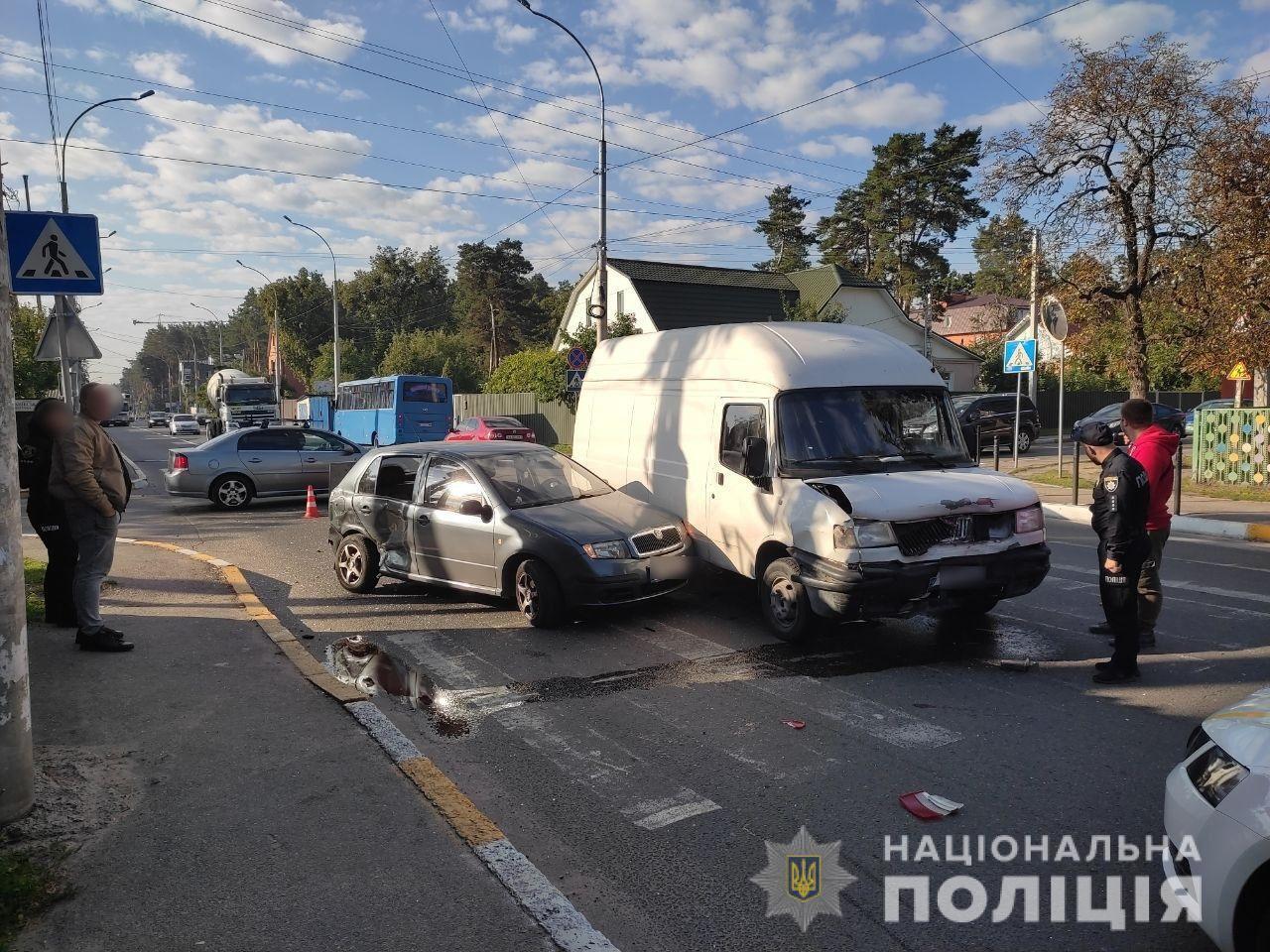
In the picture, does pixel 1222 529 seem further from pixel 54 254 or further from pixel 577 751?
pixel 54 254

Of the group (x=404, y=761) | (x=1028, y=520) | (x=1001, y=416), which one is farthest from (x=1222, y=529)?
(x=1001, y=416)

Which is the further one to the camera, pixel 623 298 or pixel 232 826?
pixel 623 298

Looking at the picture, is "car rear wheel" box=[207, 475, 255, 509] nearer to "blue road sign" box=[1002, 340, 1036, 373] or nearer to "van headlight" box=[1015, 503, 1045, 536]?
"van headlight" box=[1015, 503, 1045, 536]

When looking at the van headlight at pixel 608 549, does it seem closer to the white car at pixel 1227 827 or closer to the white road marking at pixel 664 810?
the white road marking at pixel 664 810

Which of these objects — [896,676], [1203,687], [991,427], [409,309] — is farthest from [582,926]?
[409,309]

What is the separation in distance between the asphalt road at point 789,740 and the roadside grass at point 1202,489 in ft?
26.4

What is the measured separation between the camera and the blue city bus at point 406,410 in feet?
104

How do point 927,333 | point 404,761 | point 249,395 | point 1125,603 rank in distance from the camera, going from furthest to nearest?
1. point 249,395
2. point 927,333
3. point 1125,603
4. point 404,761

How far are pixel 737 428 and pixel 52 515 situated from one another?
5.42 meters

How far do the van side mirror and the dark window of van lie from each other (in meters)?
0.07

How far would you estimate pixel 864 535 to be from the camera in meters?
6.34

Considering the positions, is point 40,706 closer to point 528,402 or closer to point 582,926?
point 582,926

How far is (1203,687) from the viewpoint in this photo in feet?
19.2

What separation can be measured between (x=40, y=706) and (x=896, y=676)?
5.43 metres
